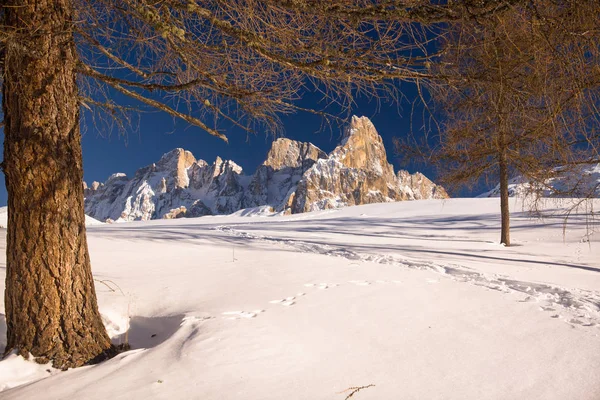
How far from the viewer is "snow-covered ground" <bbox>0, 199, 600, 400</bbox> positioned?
72.2 inches

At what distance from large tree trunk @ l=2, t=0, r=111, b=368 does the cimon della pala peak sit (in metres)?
125

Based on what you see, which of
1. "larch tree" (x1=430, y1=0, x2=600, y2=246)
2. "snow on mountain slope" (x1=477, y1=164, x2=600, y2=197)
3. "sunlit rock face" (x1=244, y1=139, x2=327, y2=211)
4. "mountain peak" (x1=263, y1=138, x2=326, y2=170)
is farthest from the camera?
"mountain peak" (x1=263, y1=138, x2=326, y2=170)

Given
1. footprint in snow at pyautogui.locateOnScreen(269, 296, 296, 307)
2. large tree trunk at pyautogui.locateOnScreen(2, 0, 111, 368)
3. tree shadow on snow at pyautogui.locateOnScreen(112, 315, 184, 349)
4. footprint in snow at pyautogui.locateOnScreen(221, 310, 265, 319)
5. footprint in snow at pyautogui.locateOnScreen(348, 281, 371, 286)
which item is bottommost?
tree shadow on snow at pyautogui.locateOnScreen(112, 315, 184, 349)

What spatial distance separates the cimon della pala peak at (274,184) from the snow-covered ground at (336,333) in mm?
122586

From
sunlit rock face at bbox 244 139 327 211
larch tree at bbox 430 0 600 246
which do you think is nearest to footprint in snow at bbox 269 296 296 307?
larch tree at bbox 430 0 600 246

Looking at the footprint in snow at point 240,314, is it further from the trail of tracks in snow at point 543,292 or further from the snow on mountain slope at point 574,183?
the snow on mountain slope at point 574,183

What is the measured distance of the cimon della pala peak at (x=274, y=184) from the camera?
5285 inches

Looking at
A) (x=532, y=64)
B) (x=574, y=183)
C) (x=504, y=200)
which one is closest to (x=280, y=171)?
(x=504, y=200)

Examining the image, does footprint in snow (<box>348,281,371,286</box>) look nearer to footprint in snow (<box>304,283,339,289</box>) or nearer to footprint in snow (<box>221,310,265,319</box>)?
footprint in snow (<box>304,283,339,289</box>)

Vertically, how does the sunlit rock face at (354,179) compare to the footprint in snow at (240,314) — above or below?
above

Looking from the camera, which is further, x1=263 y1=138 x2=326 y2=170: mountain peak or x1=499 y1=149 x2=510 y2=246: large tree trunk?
x1=263 y1=138 x2=326 y2=170: mountain peak

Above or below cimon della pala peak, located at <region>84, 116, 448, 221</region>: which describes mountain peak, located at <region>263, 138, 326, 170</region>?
above

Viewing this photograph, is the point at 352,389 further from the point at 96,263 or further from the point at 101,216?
the point at 101,216

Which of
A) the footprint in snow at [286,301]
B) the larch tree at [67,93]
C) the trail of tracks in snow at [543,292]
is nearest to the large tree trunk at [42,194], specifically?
the larch tree at [67,93]
